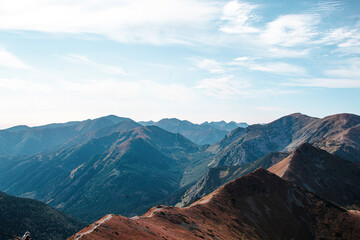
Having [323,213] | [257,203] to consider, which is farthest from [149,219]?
[323,213]

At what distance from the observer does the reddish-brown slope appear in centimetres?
11131

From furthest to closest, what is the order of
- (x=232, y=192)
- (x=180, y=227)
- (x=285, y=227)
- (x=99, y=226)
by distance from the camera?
(x=232, y=192), (x=285, y=227), (x=180, y=227), (x=99, y=226)

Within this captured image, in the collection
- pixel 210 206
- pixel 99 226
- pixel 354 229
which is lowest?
pixel 354 229

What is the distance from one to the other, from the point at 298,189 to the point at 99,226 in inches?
6360

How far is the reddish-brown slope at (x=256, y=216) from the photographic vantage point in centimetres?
11131

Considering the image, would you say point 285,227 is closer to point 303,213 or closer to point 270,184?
point 303,213

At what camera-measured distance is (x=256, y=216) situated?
155 metres

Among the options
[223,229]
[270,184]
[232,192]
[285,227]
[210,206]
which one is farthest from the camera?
[270,184]

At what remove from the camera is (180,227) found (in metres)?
107

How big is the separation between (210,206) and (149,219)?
1950 inches

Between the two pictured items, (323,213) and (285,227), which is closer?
(285,227)

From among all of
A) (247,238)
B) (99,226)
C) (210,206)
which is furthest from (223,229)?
(99,226)

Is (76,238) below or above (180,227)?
above

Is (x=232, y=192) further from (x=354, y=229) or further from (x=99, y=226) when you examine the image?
(x=99, y=226)
